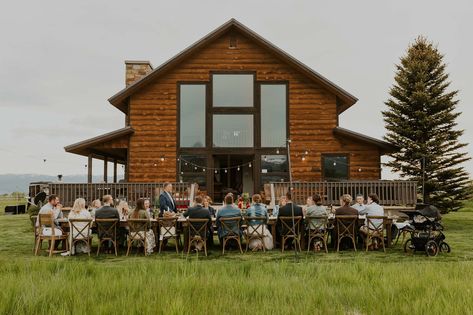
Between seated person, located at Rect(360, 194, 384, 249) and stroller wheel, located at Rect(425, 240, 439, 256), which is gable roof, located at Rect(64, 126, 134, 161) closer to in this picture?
seated person, located at Rect(360, 194, 384, 249)

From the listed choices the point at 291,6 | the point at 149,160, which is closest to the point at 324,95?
the point at 291,6

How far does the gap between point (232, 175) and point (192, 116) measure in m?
3.63

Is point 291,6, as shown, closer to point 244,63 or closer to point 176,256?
point 244,63

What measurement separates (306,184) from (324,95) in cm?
430

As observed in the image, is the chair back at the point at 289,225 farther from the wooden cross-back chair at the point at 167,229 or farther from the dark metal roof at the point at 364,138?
the dark metal roof at the point at 364,138


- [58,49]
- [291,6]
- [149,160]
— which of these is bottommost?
[149,160]

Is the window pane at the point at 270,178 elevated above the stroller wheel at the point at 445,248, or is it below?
above

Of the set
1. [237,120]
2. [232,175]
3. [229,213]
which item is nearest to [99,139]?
[237,120]

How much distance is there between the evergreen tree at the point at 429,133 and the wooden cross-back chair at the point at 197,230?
1179 cm

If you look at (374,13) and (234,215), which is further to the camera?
(374,13)

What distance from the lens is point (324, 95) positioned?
18.6 metres

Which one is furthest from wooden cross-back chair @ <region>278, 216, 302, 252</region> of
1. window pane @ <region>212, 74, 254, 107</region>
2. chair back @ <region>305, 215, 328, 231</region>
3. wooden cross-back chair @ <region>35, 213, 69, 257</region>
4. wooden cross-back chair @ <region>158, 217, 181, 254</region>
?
window pane @ <region>212, 74, 254, 107</region>

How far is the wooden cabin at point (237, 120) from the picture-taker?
59.7ft

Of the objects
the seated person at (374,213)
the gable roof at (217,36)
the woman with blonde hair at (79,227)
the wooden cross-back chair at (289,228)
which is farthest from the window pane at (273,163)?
the woman with blonde hair at (79,227)
